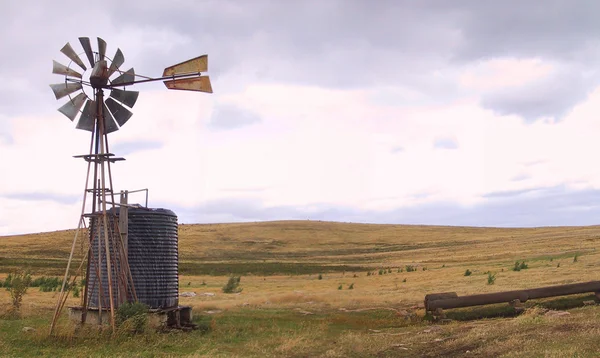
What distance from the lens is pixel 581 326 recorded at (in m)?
14.4

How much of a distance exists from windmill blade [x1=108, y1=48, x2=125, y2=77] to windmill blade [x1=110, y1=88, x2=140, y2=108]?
1.91ft

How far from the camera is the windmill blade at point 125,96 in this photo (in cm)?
1866

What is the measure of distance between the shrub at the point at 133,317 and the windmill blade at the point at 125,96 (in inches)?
232

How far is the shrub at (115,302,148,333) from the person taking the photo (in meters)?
16.5

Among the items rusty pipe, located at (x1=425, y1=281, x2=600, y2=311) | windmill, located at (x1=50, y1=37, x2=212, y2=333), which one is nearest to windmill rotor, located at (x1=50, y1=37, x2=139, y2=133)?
windmill, located at (x1=50, y1=37, x2=212, y2=333)

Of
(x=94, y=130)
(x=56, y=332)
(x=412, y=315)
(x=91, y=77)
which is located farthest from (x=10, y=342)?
(x=412, y=315)

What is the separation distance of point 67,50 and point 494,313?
1493 cm

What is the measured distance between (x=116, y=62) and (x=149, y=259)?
5.94 meters

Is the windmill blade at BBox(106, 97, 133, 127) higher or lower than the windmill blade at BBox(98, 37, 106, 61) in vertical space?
lower

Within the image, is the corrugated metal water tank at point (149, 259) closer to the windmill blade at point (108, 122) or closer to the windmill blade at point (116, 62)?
the windmill blade at point (108, 122)

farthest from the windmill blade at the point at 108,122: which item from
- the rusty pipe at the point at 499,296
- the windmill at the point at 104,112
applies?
the rusty pipe at the point at 499,296

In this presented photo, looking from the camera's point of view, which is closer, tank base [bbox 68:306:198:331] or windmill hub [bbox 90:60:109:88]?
tank base [bbox 68:306:198:331]

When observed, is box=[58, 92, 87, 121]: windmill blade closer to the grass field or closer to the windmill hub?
the windmill hub

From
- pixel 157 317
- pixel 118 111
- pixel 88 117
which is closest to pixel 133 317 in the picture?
pixel 157 317
